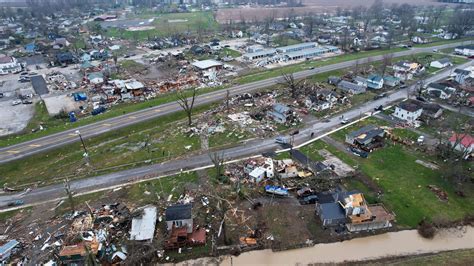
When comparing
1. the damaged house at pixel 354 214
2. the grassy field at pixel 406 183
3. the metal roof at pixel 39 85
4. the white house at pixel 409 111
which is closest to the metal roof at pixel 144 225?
the damaged house at pixel 354 214

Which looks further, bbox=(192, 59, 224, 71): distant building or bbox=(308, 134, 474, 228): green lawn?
bbox=(192, 59, 224, 71): distant building

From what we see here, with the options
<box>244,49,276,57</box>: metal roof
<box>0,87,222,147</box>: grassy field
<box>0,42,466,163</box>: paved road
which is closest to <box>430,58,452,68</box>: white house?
<box>0,42,466,163</box>: paved road

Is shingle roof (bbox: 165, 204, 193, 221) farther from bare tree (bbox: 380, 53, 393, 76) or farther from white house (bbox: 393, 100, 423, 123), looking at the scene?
bare tree (bbox: 380, 53, 393, 76)

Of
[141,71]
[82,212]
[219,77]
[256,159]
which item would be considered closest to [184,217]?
[82,212]

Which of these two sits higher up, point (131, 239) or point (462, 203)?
point (131, 239)

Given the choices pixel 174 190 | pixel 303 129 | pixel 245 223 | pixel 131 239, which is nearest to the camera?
pixel 131 239

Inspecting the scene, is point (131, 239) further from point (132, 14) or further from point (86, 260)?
point (132, 14)

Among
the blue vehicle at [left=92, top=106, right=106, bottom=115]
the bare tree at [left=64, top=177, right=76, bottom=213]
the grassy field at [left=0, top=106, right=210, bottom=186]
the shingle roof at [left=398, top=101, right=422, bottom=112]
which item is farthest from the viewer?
the blue vehicle at [left=92, top=106, right=106, bottom=115]
